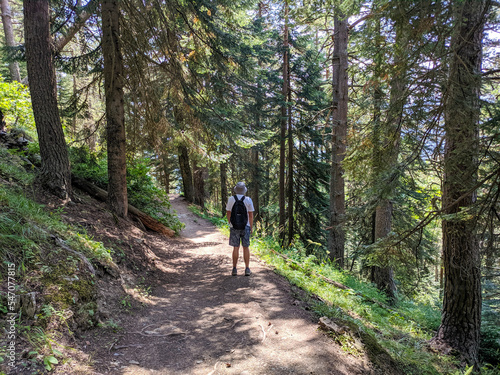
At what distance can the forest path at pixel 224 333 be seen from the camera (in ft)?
9.82

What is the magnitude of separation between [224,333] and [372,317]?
12.2 ft

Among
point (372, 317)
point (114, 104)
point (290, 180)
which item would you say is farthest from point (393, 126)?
point (290, 180)

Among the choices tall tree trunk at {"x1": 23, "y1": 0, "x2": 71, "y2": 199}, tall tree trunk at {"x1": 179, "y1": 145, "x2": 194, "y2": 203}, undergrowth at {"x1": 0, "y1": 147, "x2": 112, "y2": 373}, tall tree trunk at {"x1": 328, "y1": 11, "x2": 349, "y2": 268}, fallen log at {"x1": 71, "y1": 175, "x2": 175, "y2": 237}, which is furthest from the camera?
tall tree trunk at {"x1": 179, "y1": 145, "x2": 194, "y2": 203}

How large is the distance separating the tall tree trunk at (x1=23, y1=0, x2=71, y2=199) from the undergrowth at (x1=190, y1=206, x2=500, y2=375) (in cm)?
562

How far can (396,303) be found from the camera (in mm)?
8922

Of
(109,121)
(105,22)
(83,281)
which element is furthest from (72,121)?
(83,281)

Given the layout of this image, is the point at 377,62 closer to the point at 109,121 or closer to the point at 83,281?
the point at 83,281

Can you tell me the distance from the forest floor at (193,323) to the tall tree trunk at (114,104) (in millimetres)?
649

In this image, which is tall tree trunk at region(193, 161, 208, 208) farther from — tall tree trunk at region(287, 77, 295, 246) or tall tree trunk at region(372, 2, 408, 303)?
tall tree trunk at region(372, 2, 408, 303)

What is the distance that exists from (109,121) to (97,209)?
2.32 m

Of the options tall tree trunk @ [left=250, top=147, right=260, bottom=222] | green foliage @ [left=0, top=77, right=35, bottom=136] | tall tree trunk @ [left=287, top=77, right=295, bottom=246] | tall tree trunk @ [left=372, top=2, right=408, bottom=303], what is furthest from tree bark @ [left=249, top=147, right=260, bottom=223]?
tall tree trunk @ [left=372, top=2, right=408, bottom=303]

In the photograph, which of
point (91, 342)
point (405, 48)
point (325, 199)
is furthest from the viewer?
point (325, 199)

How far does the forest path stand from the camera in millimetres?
2992

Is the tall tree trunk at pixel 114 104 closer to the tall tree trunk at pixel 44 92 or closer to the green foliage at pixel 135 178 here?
the tall tree trunk at pixel 44 92
